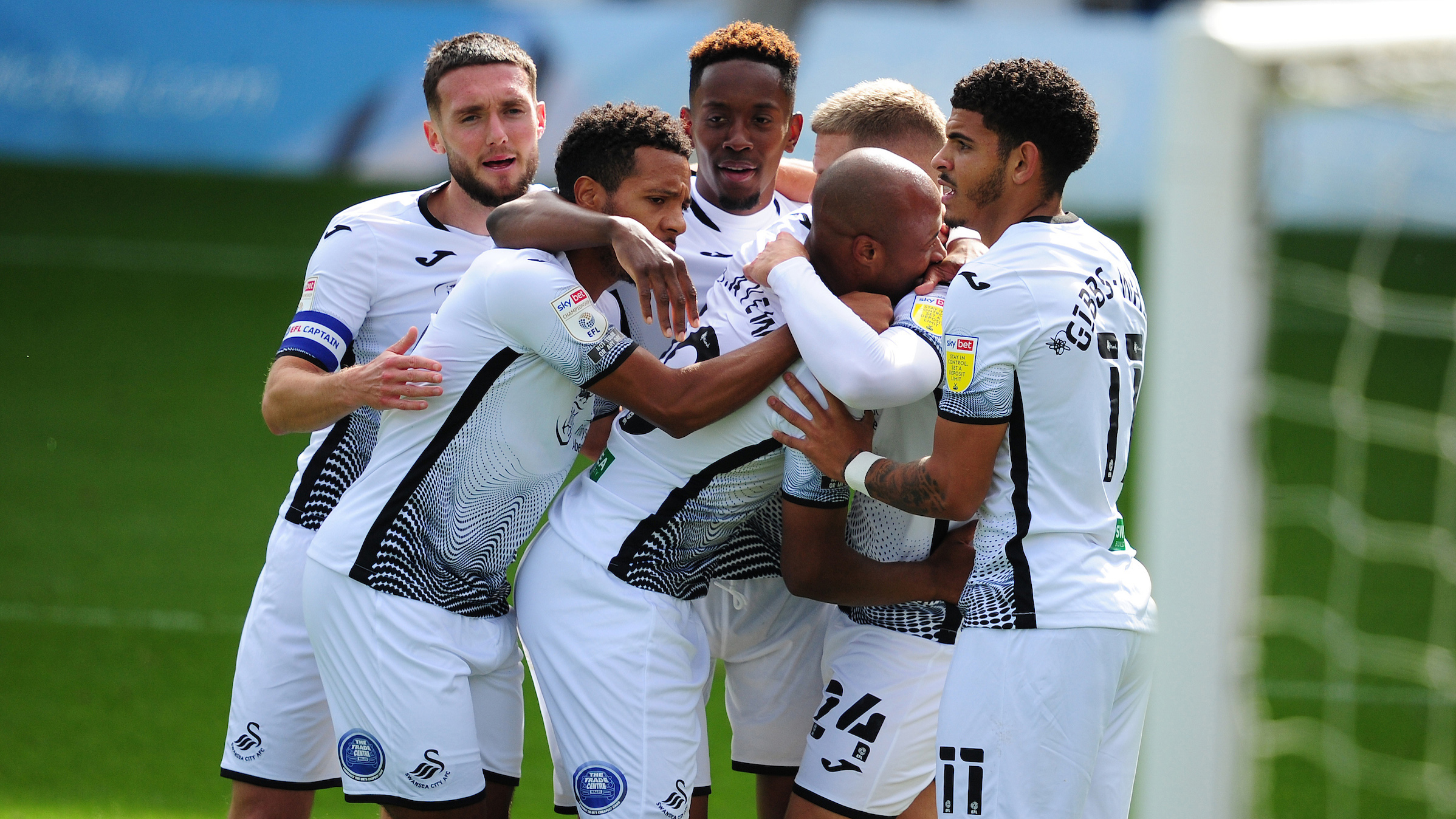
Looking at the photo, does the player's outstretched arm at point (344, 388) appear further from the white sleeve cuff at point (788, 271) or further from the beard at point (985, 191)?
the beard at point (985, 191)

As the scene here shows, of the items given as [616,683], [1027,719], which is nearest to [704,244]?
[616,683]

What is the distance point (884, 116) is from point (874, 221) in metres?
0.78

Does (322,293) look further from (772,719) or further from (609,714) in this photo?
(772,719)

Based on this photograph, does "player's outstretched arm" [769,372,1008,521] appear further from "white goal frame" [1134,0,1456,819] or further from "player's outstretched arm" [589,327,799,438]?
"white goal frame" [1134,0,1456,819]

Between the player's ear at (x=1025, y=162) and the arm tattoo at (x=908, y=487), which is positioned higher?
the player's ear at (x=1025, y=162)

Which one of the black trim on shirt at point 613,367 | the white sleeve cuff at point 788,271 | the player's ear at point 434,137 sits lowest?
the black trim on shirt at point 613,367

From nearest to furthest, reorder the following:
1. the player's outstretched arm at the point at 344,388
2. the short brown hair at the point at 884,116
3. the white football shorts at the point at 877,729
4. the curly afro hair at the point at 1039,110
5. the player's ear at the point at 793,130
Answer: the curly afro hair at the point at 1039,110 < the player's outstretched arm at the point at 344,388 < the white football shorts at the point at 877,729 < the short brown hair at the point at 884,116 < the player's ear at the point at 793,130

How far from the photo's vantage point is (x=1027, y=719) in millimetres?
3012

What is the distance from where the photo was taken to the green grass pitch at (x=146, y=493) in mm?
5469

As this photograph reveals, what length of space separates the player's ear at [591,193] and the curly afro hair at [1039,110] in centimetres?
93

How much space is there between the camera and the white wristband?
3197 mm

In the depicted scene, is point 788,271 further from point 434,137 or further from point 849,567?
point 434,137

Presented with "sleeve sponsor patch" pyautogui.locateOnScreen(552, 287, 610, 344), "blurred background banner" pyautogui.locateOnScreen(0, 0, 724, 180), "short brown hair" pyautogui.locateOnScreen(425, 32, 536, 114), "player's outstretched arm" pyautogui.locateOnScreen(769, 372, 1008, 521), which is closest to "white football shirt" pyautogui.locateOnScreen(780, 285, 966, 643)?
"player's outstretched arm" pyautogui.locateOnScreen(769, 372, 1008, 521)

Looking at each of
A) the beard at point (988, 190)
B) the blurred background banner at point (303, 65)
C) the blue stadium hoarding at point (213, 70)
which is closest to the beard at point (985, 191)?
the beard at point (988, 190)
